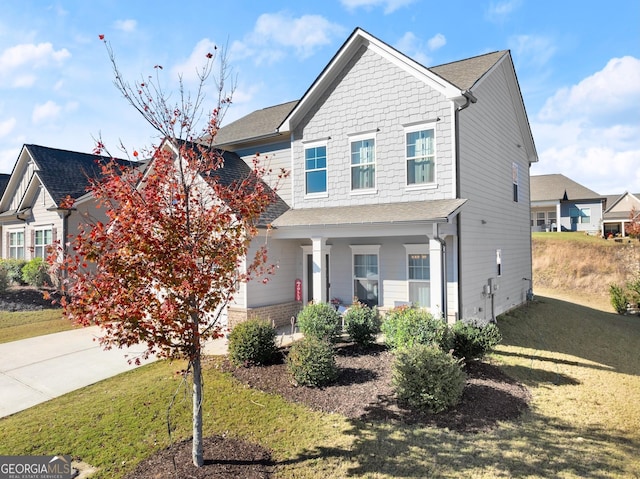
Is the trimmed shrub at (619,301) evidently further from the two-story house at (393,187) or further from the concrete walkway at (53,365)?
the concrete walkway at (53,365)

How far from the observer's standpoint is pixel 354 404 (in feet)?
23.3

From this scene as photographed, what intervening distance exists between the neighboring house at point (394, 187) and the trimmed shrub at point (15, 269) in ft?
49.3

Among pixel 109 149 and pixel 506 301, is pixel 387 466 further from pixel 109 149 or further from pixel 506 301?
pixel 506 301

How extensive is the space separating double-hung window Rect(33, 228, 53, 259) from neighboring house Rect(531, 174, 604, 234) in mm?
42609

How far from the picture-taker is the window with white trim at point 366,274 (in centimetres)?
1346

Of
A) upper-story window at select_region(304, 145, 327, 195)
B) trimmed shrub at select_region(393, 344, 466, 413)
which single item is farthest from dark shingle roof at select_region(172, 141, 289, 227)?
trimmed shrub at select_region(393, 344, 466, 413)

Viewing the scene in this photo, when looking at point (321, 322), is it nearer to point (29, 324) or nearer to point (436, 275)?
point (436, 275)

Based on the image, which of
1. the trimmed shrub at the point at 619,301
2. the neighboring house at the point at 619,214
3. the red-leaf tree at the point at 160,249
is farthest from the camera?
the neighboring house at the point at 619,214

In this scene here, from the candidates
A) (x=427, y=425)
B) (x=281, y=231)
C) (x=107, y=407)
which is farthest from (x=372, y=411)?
(x=281, y=231)

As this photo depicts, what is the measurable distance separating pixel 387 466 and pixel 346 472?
0.60 meters

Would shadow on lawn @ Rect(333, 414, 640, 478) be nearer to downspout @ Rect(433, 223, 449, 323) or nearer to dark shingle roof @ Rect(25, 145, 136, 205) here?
downspout @ Rect(433, 223, 449, 323)

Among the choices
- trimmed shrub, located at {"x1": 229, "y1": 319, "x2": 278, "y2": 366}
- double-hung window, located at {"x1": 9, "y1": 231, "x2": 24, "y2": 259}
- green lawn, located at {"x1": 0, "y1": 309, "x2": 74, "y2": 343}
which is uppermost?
double-hung window, located at {"x1": 9, "y1": 231, "x2": 24, "y2": 259}

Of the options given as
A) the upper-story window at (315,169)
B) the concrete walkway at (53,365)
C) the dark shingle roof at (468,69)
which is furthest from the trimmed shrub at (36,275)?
the dark shingle roof at (468,69)

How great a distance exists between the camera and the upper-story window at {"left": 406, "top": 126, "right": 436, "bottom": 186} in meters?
11.9
